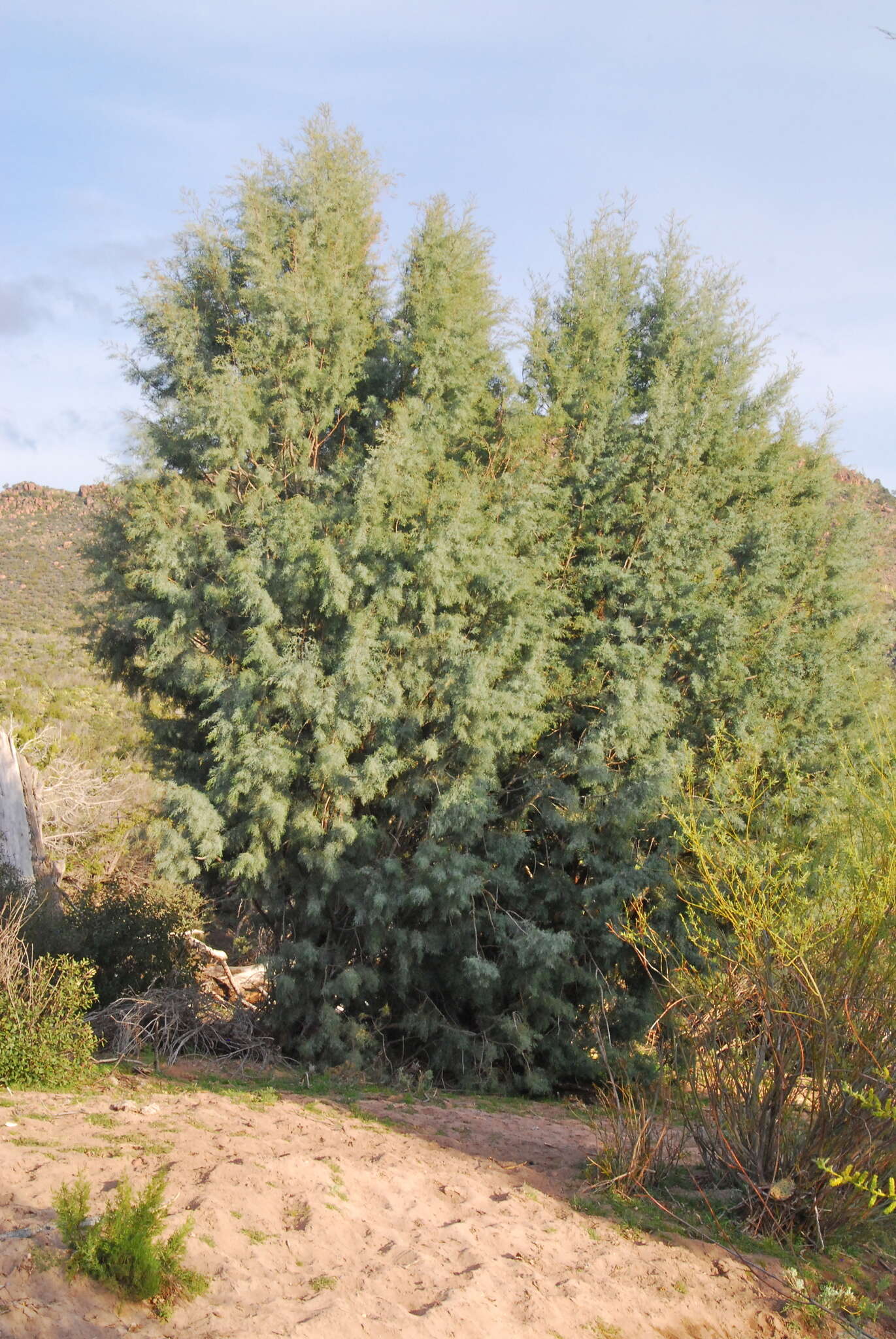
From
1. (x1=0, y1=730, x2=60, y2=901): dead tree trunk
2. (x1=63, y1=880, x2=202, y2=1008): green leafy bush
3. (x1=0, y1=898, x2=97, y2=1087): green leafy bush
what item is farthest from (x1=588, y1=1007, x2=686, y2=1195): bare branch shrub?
(x1=0, y1=730, x2=60, y2=901): dead tree trunk

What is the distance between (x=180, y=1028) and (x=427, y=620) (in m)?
4.26

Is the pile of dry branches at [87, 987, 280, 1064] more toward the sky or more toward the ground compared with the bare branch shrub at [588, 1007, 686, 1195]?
more toward the ground

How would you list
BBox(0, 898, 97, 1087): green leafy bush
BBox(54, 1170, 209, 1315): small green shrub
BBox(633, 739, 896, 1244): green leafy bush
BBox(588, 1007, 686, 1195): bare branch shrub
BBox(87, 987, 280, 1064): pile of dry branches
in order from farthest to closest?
BBox(87, 987, 280, 1064): pile of dry branches
BBox(0, 898, 97, 1087): green leafy bush
BBox(588, 1007, 686, 1195): bare branch shrub
BBox(633, 739, 896, 1244): green leafy bush
BBox(54, 1170, 209, 1315): small green shrub

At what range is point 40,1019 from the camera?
6590 millimetres

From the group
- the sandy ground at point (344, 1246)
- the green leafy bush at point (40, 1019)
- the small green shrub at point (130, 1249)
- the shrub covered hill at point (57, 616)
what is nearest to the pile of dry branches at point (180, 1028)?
the green leafy bush at point (40, 1019)

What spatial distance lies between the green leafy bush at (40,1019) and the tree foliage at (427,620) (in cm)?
189

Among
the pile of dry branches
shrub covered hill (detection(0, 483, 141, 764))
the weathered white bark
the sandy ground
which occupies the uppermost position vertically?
shrub covered hill (detection(0, 483, 141, 764))

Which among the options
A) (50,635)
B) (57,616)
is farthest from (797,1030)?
(57,616)

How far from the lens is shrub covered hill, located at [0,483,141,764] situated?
1884 centimetres

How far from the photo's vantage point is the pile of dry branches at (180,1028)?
26.0 feet

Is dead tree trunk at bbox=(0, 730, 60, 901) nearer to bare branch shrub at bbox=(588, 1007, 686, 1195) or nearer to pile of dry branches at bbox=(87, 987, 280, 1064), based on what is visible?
pile of dry branches at bbox=(87, 987, 280, 1064)

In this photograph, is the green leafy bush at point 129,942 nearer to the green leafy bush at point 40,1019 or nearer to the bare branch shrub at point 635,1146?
the green leafy bush at point 40,1019

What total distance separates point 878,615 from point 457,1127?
7.90m

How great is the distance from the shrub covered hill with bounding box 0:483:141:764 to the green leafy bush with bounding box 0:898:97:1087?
13.2ft
